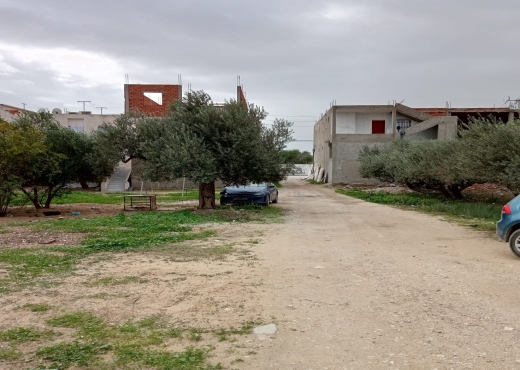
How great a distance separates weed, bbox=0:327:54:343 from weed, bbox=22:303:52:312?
0.61 m

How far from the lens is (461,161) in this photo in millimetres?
16188

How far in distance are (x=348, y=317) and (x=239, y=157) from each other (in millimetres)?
11874

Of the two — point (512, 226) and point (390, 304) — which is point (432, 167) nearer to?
point (512, 226)

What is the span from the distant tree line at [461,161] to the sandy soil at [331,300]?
507cm

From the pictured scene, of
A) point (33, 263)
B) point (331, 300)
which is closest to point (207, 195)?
point (33, 263)

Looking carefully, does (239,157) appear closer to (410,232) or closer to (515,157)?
(410,232)

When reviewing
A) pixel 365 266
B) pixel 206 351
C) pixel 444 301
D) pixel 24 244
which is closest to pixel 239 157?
pixel 24 244

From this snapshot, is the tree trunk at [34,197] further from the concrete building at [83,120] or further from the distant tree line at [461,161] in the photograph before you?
the concrete building at [83,120]

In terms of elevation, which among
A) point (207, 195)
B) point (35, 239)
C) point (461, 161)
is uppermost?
point (461, 161)

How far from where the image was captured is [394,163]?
28797 millimetres

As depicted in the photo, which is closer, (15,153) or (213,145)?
(15,153)

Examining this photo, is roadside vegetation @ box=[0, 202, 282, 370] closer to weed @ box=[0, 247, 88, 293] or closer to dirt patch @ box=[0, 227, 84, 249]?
weed @ box=[0, 247, 88, 293]

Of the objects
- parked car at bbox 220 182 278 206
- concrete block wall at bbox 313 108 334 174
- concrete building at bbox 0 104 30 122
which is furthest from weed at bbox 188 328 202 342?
concrete building at bbox 0 104 30 122

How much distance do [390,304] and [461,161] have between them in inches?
477
